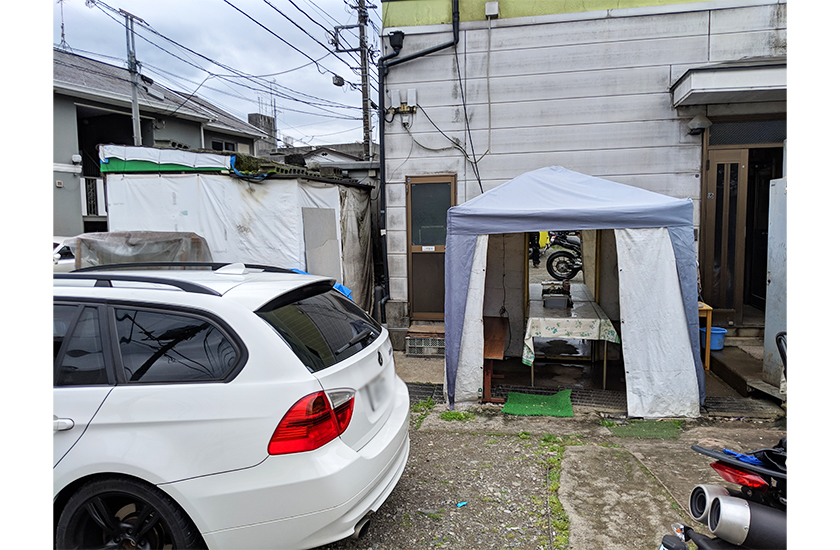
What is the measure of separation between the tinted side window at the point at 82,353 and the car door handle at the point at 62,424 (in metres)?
0.18

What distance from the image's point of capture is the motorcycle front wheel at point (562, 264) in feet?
44.7

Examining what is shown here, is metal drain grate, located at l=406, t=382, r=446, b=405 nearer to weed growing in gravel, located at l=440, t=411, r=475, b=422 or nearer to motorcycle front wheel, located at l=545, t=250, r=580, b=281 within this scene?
weed growing in gravel, located at l=440, t=411, r=475, b=422

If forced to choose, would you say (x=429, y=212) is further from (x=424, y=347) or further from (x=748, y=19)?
A: (x=748, y=19)

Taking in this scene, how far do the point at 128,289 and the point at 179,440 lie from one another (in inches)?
33.6

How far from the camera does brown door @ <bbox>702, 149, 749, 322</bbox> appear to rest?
24.0 feet

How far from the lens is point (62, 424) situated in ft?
8.11

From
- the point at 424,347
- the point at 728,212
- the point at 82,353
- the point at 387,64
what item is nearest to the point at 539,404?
the point at 424,347

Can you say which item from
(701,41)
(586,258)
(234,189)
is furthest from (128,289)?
(701,41)

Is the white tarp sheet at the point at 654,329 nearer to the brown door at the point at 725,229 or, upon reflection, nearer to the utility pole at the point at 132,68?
the brown door at the point at 725,229

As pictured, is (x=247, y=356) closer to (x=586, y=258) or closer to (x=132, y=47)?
(x=586, y=258)

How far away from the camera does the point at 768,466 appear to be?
91.6 inches

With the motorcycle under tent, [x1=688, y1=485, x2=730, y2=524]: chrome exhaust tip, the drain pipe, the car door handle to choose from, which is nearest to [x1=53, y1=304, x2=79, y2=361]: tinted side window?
the car door handle

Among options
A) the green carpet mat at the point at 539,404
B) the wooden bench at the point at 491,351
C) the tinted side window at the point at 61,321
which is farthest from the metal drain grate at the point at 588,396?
the tinted side window at the point at 61,321

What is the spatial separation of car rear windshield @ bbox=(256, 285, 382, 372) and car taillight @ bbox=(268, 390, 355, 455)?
18 centimetres
